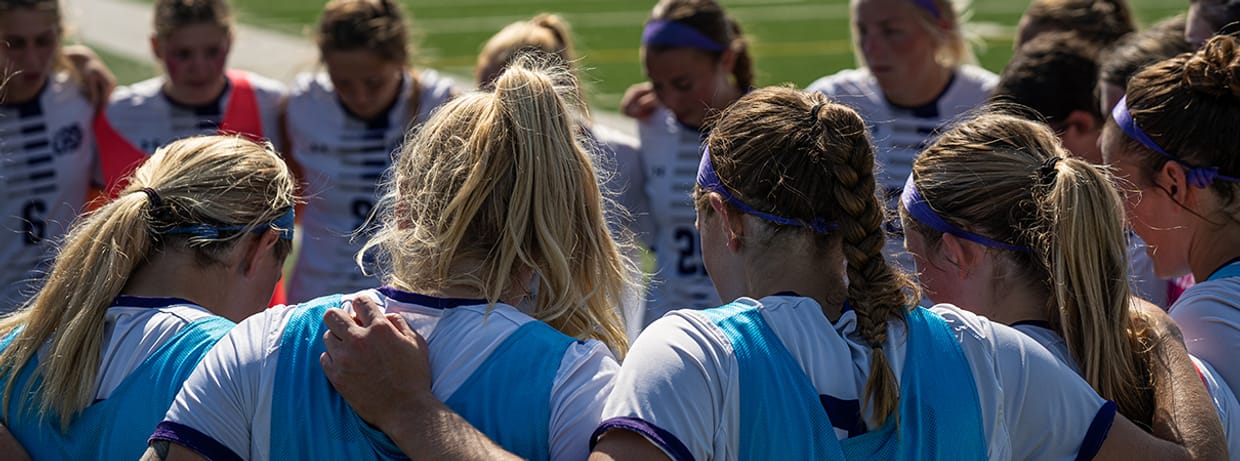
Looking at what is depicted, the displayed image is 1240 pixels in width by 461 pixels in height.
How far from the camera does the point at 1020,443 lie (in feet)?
6.82

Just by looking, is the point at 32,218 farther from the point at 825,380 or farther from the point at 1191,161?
the point at 1191,161

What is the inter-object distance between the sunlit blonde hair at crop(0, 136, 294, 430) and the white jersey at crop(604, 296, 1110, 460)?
964mm

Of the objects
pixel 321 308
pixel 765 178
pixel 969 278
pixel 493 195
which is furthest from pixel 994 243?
pixel 321 308

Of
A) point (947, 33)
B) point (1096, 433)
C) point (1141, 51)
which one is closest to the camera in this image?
point (1096, 433)

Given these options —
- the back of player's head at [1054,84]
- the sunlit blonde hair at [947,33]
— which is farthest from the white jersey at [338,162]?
the back of player's head at [1054,84]

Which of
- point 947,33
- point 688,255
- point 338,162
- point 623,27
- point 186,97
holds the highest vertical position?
point 947,33

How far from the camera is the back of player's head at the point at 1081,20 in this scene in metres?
4.93

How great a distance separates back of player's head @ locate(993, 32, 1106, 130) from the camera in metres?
4.01

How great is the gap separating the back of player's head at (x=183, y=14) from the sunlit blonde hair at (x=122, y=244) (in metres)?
2.89

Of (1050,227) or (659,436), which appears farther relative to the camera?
(1050,227)

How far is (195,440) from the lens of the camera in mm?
2029

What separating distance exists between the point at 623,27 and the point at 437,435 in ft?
44.5

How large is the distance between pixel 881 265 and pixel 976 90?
3.10 meters

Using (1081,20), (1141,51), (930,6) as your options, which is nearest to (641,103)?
(930,6)
